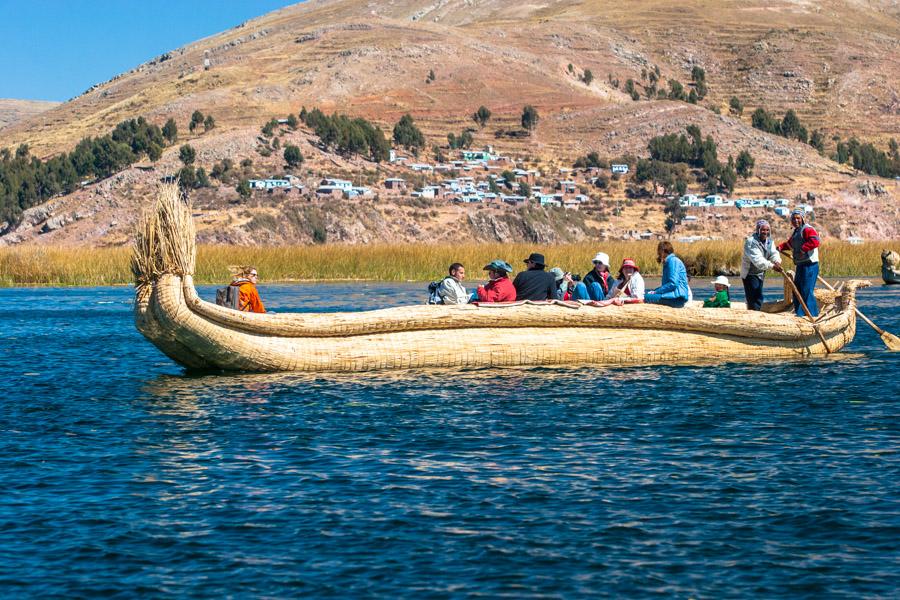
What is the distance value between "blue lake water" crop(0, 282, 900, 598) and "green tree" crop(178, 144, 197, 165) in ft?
338

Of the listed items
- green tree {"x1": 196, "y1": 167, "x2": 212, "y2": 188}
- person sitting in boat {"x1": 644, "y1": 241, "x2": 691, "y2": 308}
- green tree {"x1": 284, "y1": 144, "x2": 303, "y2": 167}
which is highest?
green tree {"x1": 284, "y1": 144, "x2": 303, "y2": 167}

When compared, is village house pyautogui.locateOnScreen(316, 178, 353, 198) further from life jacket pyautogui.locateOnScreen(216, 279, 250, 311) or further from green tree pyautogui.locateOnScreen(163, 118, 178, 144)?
life jacket pyautogui.locateOnScreen(216, 279, 250, 311)

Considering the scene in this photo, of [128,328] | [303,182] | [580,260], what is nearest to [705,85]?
[303,182]

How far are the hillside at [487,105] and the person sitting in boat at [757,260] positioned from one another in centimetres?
7653

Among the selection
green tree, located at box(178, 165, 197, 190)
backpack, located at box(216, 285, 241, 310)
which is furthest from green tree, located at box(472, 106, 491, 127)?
backpack, located at box(216, 285, 241, 310)

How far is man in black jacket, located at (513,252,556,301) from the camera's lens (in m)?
20.4

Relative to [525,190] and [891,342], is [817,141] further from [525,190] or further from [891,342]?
[891,342]

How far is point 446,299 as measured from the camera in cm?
2038

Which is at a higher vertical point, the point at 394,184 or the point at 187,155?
the point at 187,155

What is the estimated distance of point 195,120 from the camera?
13812 cm

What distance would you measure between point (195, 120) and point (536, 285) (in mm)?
122446

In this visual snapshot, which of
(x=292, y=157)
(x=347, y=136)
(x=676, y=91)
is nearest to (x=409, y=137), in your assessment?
(x=347, y=136)

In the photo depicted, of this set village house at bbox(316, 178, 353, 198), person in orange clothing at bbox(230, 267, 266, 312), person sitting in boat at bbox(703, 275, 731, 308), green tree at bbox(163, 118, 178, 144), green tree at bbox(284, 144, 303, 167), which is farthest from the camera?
green tree at bbox(163, 118, 178, 144)

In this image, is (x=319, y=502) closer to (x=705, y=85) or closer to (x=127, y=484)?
(x=127, y=484)
